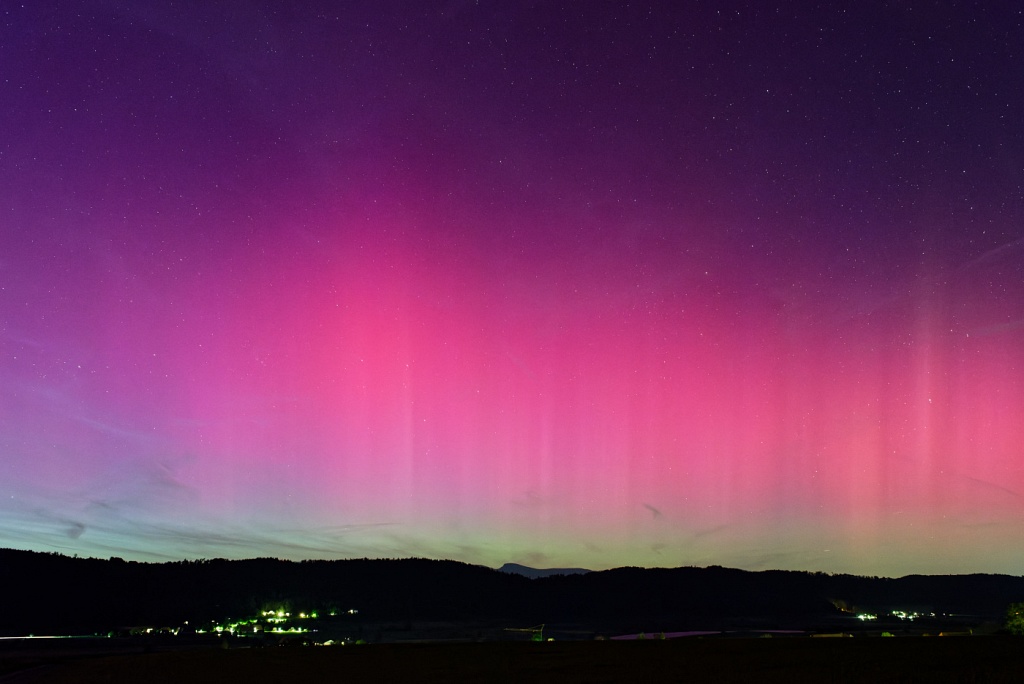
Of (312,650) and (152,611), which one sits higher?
(312,650)

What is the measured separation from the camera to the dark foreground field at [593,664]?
30.5 m

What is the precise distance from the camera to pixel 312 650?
5612 cm

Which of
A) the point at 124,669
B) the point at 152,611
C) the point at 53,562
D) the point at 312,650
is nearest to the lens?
the point at 124,669

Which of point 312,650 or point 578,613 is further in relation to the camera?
point 578,613

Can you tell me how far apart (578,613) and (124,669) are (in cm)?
15851

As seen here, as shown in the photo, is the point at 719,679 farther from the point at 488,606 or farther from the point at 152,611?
the point at 488,606

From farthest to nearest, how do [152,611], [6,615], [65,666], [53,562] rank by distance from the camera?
[53,562], [152,611], [6,615], [65,666]

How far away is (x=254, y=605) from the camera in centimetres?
18250

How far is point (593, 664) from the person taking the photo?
38.7 metres

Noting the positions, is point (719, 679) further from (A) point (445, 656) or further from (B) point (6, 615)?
(B) point (6, 615)

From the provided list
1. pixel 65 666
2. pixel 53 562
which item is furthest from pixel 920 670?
pixel 53 562

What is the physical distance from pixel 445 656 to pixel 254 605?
151129mm

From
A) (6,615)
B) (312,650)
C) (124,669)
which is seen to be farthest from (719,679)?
(6,615)

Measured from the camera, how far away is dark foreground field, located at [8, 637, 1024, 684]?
30.5 metres
